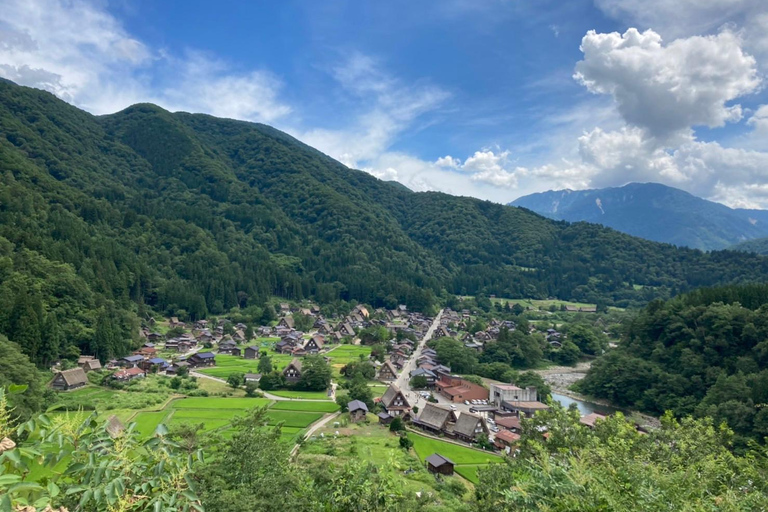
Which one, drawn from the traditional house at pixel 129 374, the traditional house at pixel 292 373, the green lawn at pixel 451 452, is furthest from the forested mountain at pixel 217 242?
the green lawn at pixel 451 452

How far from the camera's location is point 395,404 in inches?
1430

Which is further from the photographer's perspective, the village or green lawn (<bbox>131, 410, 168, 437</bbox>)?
the village

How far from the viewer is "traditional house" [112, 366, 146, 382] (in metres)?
38.8

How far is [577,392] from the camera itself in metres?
48.4

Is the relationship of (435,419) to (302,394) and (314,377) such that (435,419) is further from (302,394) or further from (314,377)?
(302,394)

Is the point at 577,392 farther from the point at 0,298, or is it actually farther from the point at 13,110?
the point at 13,110

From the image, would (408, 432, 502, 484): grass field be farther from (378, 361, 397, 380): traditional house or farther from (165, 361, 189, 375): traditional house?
(165, 361, 189, 375): traditional house

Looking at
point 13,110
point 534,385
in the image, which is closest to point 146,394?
point 534,385

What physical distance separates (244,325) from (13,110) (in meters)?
119

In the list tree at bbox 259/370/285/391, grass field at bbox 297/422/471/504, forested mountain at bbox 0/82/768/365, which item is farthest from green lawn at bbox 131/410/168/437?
forested mountain at bbox 0/82/768/365

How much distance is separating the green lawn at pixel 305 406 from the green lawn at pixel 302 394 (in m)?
1.98

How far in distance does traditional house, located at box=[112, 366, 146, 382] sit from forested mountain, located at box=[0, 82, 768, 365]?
22.7 feet

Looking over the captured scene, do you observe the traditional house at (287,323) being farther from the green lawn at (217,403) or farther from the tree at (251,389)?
the green lawn at (217,403)

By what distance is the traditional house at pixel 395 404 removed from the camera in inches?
1409
